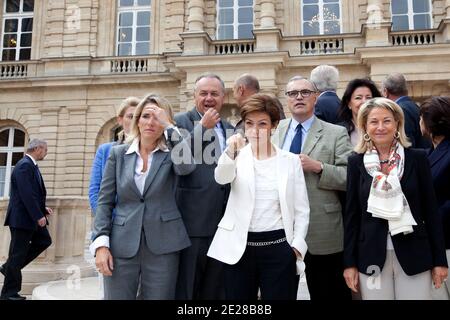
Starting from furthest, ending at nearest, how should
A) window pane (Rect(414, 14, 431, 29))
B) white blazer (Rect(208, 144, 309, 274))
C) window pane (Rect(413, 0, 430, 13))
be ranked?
window pane (Rect(413, 0, 430, 13))
window pane (Rect(414, 14, 431, 29))
white blazer (Rect(208, 144, 309, 274))

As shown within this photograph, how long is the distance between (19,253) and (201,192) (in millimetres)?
3866

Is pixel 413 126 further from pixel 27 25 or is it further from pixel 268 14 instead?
pixel 27 25

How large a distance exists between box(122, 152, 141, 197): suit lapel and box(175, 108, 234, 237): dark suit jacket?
1.15 ft

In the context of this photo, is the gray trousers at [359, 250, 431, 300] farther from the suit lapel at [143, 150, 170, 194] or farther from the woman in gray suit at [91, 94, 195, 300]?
the suit lapel at [143, 150, 170, 194]

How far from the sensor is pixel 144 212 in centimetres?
300

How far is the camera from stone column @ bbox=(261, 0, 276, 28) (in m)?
15.9

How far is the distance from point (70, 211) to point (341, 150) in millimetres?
5600

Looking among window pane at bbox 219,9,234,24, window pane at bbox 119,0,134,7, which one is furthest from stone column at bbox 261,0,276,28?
window pane at bbox 119,0,134,7

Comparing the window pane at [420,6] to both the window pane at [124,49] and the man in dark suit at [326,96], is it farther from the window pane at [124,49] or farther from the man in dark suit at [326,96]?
the man in dark suit at [326,96]

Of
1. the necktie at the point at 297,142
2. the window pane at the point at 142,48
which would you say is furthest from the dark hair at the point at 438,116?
the window pane at the point at 142,48

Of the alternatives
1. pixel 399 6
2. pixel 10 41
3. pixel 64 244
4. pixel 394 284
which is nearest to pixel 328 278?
pixel 394 284

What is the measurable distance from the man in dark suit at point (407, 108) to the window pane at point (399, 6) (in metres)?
13.8

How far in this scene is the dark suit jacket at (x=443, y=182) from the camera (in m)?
3.02
